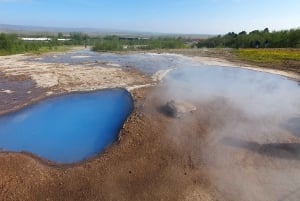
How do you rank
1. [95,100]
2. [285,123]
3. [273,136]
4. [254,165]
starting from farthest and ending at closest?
[95,100] < [285,123] < [273,136] < [254,165]

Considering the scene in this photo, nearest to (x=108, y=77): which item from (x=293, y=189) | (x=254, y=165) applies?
(x=254, y=165)

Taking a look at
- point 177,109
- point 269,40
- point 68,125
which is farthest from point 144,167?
point 269,40

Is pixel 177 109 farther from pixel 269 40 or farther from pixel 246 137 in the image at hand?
pixel 269 40

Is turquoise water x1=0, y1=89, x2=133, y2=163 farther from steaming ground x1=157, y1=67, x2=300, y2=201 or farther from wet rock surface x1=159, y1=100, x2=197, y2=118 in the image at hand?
steaming ground x1=157, y1=67, x2=300, y2=201

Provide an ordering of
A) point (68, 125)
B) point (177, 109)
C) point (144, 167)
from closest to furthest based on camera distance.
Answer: point (144, 167) → point (177, 109) → point (68, 125)

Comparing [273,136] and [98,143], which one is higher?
[273,136]

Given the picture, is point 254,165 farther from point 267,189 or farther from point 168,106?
point 168,106

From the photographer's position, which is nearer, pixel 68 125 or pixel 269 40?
pixel 68 125
